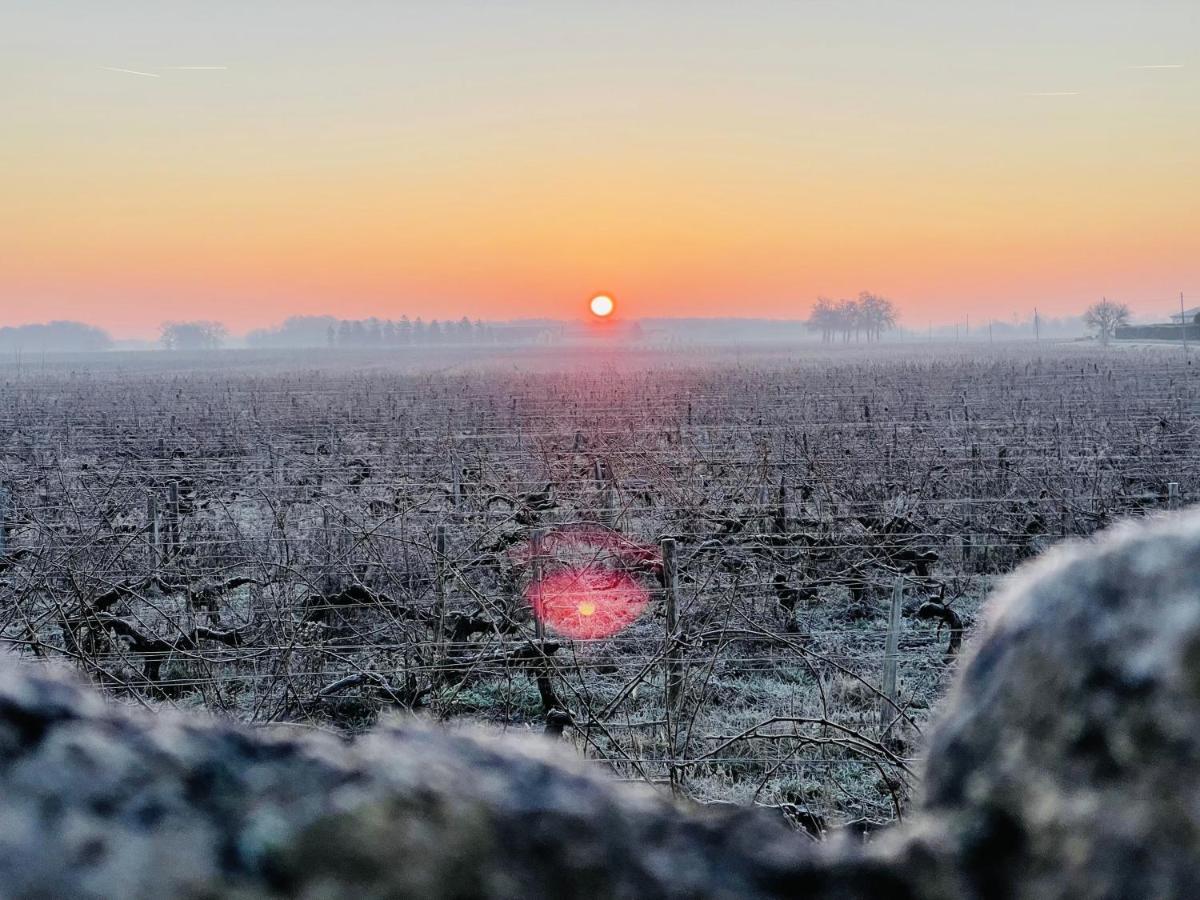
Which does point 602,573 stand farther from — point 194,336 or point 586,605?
point 194,336

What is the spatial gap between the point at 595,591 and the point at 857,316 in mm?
160687

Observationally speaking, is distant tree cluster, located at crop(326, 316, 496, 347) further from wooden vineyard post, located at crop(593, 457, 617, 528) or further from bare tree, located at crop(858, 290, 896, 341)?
wooden vineyard post, located at crop(593, 457, 617, 528)

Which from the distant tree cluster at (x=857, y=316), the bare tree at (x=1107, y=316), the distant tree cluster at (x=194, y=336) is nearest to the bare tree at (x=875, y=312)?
the distant tree cluster at (x=857, y=316)

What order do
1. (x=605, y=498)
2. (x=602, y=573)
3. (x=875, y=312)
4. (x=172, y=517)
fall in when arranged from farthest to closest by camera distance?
(x=875, y=312), (x=605, y=498), (x=172, y=517), (x=602, y=573)

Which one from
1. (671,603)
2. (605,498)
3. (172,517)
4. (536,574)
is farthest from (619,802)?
(605,498)

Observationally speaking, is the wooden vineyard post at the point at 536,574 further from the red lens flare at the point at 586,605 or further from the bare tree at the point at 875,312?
the bare tree at the point at 875,312

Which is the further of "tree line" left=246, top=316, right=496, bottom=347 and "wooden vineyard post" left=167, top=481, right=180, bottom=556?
"tree line" left=246, top=316, right=496, bottom=347

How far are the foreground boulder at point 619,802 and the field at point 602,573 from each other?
4.90ft

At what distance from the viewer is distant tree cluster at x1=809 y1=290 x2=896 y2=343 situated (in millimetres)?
159875

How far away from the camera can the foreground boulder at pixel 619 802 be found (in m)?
0.38

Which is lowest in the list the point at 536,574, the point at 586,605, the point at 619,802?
the point at 586,605

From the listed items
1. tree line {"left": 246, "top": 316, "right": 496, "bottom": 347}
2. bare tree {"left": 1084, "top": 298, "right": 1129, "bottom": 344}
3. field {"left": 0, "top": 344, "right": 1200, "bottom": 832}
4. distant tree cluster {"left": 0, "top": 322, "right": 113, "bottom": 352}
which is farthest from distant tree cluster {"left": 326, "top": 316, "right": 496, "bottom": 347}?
field {"left": 0, "top": 344, "right": 1200, "bottom": 832}

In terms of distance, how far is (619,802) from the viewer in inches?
17.3

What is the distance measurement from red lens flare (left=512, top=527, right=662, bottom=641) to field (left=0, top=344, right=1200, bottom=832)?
→ 36 millimetres
